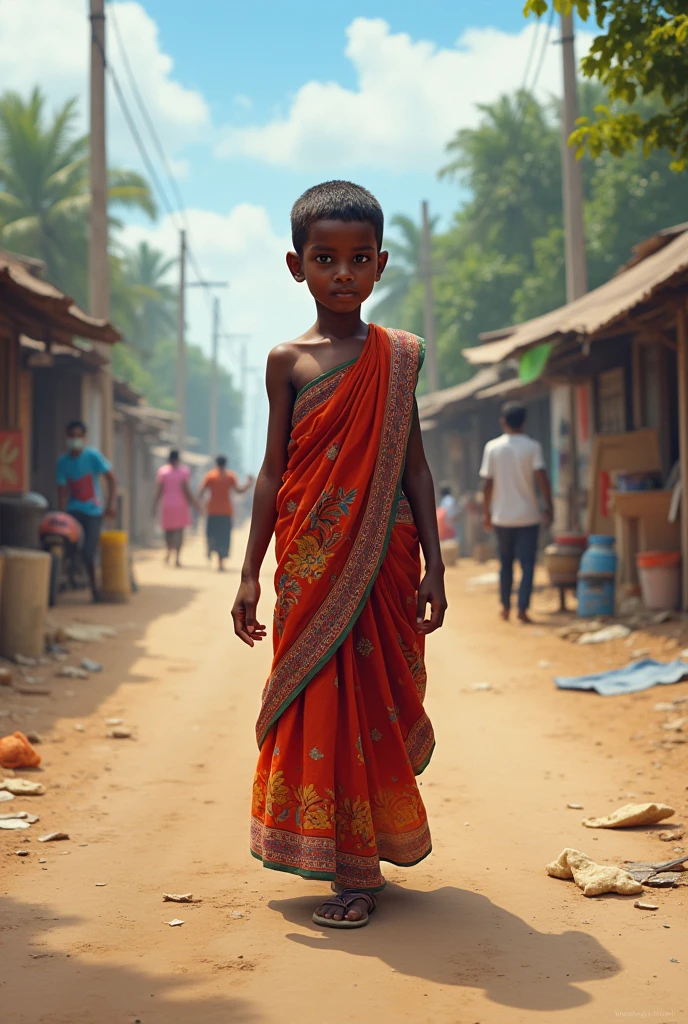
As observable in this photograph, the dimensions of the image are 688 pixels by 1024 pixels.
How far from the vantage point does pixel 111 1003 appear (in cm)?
262

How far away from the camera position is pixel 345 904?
316 centimetres

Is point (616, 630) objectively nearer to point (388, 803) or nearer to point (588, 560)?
point (588, 560)

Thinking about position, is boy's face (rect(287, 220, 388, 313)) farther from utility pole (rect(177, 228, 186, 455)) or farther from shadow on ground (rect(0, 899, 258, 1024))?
utility pole (rect(177, 228, 186, 455))

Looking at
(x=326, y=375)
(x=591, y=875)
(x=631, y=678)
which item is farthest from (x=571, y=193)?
(x=591, y=875)

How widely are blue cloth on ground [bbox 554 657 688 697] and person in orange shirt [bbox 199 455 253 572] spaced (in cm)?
1058

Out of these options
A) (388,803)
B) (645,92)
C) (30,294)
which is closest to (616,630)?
(645,92)

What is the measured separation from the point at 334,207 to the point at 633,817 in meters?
2.46

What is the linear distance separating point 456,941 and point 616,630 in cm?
629

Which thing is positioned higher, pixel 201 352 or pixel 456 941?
pixel 201 352

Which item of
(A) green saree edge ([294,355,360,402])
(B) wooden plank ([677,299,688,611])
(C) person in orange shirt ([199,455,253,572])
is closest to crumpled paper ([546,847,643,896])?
(A) green saree edge ([294,355,360,402])

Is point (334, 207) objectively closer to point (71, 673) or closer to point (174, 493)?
point (71, 673)

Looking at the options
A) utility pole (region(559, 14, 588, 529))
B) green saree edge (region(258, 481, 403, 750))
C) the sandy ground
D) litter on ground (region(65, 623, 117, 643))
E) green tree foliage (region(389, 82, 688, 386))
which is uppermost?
green tree foliage (region(389, 82, 688, 386))

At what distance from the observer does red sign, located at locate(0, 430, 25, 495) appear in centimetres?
952

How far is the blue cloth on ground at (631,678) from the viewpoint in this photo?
7027mm
